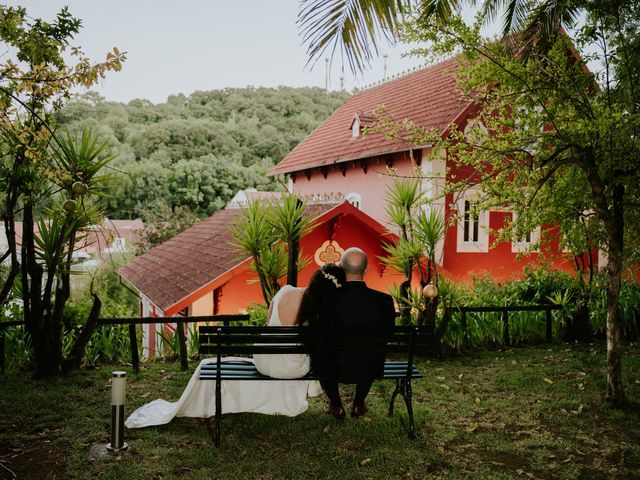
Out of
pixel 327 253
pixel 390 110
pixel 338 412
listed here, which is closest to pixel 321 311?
pixel 338 412

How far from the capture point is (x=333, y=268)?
4516mm

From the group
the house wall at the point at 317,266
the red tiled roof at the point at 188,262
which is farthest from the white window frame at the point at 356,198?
the house wall at the point at 317,266

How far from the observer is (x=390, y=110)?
18250mm

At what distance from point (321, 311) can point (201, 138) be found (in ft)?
154

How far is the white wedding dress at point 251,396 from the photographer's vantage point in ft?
14.8

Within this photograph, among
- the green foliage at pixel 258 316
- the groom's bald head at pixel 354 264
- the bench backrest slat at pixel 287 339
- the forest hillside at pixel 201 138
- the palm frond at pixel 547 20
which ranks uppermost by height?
the forest hillside at pixel 201 138

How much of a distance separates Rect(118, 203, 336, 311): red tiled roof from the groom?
15.6 ft

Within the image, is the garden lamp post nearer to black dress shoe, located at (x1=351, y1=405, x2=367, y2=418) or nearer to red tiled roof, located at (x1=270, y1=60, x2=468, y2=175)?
black dress shoe, located at (x1=351, y1=405, x2=367, y2=418)

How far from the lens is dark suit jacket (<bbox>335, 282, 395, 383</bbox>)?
453 cm

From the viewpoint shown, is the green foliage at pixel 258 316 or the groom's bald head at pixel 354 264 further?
the green foliage at pixel 258 316

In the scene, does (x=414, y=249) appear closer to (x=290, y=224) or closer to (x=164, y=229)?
(x=290, y=224)

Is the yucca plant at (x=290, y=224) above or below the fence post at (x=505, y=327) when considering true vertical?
above

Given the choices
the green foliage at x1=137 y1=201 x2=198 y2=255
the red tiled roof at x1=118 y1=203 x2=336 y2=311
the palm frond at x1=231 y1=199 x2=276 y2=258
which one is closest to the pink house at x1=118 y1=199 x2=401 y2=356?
the red tiled roof at x1=118 y1=203 x2=336 y2=311

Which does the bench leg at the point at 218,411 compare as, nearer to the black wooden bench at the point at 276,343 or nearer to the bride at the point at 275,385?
the black wooden bench at the point at 276,343
